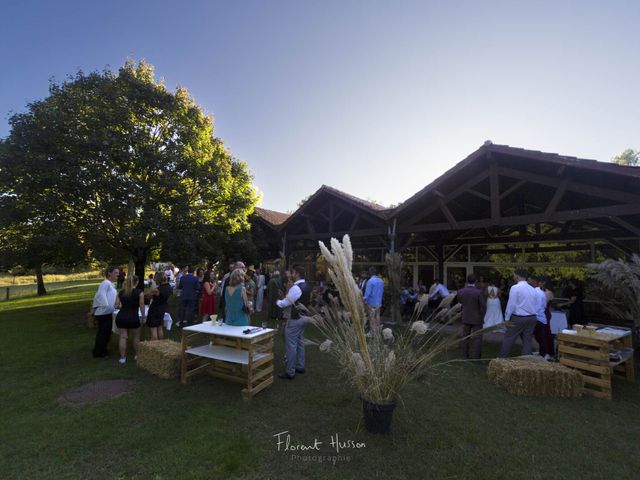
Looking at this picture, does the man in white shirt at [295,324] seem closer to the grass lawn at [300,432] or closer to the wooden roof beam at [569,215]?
the grass lawn at [300,432]

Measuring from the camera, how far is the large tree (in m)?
9.84

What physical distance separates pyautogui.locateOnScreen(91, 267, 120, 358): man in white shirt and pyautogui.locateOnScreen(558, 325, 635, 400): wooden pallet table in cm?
819

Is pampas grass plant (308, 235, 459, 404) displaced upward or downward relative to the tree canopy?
downward

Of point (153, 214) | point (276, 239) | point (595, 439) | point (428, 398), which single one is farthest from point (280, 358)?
point (276, 239)

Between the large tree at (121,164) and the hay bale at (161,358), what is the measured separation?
6358 millimetres

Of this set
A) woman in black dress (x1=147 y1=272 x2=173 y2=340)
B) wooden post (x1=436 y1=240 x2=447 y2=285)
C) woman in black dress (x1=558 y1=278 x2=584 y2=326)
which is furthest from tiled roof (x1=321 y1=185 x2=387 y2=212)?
woman in black dress (x1=147 y1=272 x2=173 y2=340)

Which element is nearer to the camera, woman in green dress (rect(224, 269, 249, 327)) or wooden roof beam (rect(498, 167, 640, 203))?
woman in green dress (rect(224, 269, 249, 327))

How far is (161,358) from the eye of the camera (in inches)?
202

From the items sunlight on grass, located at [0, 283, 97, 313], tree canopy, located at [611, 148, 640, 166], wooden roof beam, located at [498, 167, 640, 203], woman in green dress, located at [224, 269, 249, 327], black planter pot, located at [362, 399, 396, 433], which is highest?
tree canopy, located at [611, 148, 640, 166]

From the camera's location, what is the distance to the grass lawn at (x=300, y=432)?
9.38 feet

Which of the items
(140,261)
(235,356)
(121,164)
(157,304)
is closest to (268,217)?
(140,261)

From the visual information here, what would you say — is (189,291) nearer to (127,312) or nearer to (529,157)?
(127,312)

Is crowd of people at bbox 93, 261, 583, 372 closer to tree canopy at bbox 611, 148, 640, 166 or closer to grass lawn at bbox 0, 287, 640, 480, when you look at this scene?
grass lawn at bbox 0, 287, 640, 480

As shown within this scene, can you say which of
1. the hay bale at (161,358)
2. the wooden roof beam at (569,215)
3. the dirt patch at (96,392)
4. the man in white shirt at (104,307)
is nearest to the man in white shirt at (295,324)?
the hay bale at (161,358)
